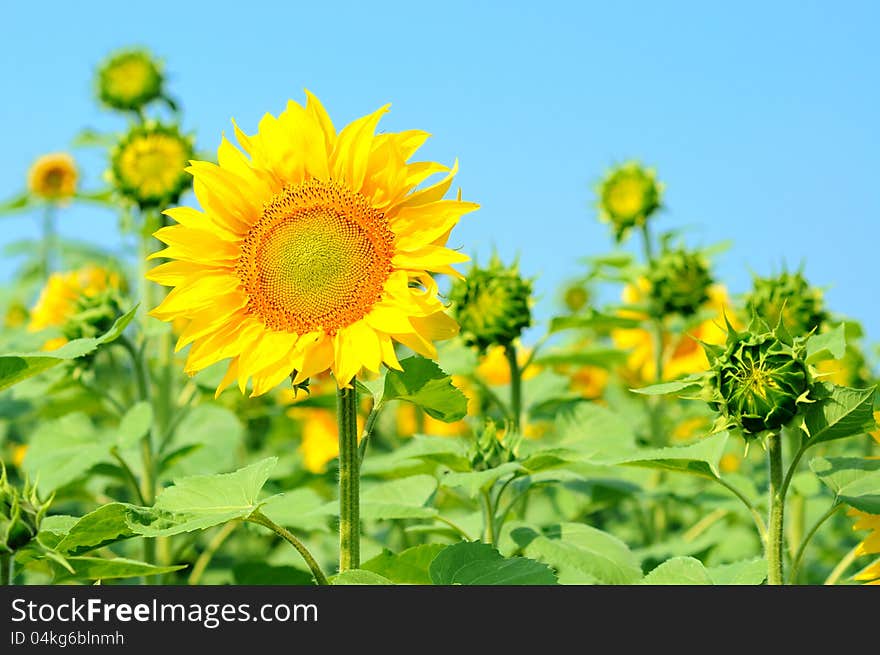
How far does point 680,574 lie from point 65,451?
1.84 m

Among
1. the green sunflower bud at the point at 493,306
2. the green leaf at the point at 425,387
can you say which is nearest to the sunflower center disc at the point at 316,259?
the green leaf at the point at 425,387

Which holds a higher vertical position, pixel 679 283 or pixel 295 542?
pixel 679 283

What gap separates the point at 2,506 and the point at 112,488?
260 cm

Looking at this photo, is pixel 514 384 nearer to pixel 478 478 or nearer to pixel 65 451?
pixel 478 478

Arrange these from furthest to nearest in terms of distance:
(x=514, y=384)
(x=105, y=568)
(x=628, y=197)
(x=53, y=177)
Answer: (x=53, y=177) < (x=628, y=197) < (x=514, y=384) < (x=105, y=568)

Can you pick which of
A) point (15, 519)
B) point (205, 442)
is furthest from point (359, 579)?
point (205, 442)

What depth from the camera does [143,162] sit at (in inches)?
160

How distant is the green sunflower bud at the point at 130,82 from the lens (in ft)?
15.6

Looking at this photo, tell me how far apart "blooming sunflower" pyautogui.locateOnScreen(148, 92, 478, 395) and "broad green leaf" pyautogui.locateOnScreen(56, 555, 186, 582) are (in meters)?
0.38

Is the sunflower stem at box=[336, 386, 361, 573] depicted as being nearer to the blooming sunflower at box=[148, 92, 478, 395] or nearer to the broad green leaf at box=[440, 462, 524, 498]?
the blooming sunflower at box=[148, 92, 478, 395]

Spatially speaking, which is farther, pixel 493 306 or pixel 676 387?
pixel 493 306

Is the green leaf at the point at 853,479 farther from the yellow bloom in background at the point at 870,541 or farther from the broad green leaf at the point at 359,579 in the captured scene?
the broad green leaf at the point at 359,579

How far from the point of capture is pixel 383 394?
1996mm
